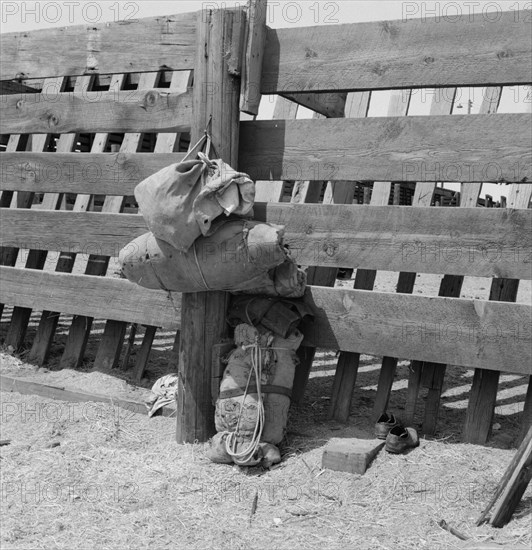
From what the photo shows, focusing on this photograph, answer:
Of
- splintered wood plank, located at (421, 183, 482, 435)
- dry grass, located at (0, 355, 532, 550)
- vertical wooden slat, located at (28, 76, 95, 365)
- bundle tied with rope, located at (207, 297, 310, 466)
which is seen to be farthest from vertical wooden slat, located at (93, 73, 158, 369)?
splintered wood plank, located at (421, 183, 482, 435)

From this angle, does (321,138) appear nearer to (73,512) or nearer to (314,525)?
(314,525)

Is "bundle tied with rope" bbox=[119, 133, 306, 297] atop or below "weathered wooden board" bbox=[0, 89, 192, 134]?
below

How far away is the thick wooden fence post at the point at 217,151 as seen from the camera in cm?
441

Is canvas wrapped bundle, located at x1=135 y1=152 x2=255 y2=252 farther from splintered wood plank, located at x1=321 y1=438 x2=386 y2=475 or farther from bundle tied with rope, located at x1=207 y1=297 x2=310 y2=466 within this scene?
splintered wood plank, located at x1=321 y1=438 x2=386 y2=475

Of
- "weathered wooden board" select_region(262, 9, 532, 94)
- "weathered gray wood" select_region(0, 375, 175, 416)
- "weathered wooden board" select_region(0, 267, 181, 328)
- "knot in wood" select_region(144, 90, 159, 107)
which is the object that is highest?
"weathered wooden board" select_region(262, 9, 532, 94)

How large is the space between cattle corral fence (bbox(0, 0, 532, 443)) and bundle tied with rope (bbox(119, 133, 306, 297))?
1.01 ft

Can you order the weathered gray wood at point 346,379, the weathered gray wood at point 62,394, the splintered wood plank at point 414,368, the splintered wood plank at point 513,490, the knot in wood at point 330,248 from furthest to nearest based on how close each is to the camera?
the weathered gray wood at point 62,394, the weathered gray wood at point 346,379, the splintered wood plank at point 414,368, the knot in wood at point 330,248, the splintered wood plank at point 513,490

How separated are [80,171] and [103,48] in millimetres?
868

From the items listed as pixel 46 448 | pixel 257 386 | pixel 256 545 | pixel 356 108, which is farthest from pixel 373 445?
pixel 356 108

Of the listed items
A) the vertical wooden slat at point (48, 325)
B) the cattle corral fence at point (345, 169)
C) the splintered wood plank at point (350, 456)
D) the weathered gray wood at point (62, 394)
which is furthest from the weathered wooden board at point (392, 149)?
the vertical wooden slat at point (48, 325)

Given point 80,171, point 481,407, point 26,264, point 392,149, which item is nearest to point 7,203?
point 26,264

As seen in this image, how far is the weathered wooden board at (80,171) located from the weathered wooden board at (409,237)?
3.10ft

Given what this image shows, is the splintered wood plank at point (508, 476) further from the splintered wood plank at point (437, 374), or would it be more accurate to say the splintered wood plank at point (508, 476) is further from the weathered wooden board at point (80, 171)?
the weathered wooden board at point (80, 171)

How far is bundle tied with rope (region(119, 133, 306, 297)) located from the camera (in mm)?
3898
